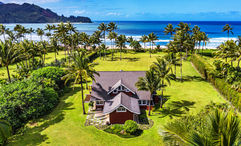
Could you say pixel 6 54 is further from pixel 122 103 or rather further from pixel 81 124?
pixel 122 103

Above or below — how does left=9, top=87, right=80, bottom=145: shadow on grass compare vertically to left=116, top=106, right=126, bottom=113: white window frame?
below

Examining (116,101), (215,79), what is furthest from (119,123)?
(215,79)

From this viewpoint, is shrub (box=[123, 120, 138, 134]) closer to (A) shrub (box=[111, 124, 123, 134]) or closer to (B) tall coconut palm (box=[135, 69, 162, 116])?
(A) shrub (box=[111, 124, 123, 134])

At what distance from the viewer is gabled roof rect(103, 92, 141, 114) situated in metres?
33.1

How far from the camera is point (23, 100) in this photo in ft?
111

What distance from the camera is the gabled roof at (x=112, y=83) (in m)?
38.3

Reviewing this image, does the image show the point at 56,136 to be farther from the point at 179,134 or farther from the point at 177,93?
the point at 177,93

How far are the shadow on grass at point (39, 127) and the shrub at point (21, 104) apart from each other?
162 cm

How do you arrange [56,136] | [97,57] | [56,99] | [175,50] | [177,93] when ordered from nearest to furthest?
1. [56,136]
2. [56,99]
3. [177,93]
4. [175,50]
5. [97,57]

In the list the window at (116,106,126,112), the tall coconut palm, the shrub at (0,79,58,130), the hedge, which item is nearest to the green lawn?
the hedge

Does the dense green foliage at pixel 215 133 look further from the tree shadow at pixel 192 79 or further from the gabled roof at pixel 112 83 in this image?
the tree shadow at pixel 192 79

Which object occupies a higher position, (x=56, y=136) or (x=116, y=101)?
(x=116, y=101)

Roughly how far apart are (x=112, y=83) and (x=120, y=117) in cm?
953

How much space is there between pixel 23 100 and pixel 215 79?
47840 mm
